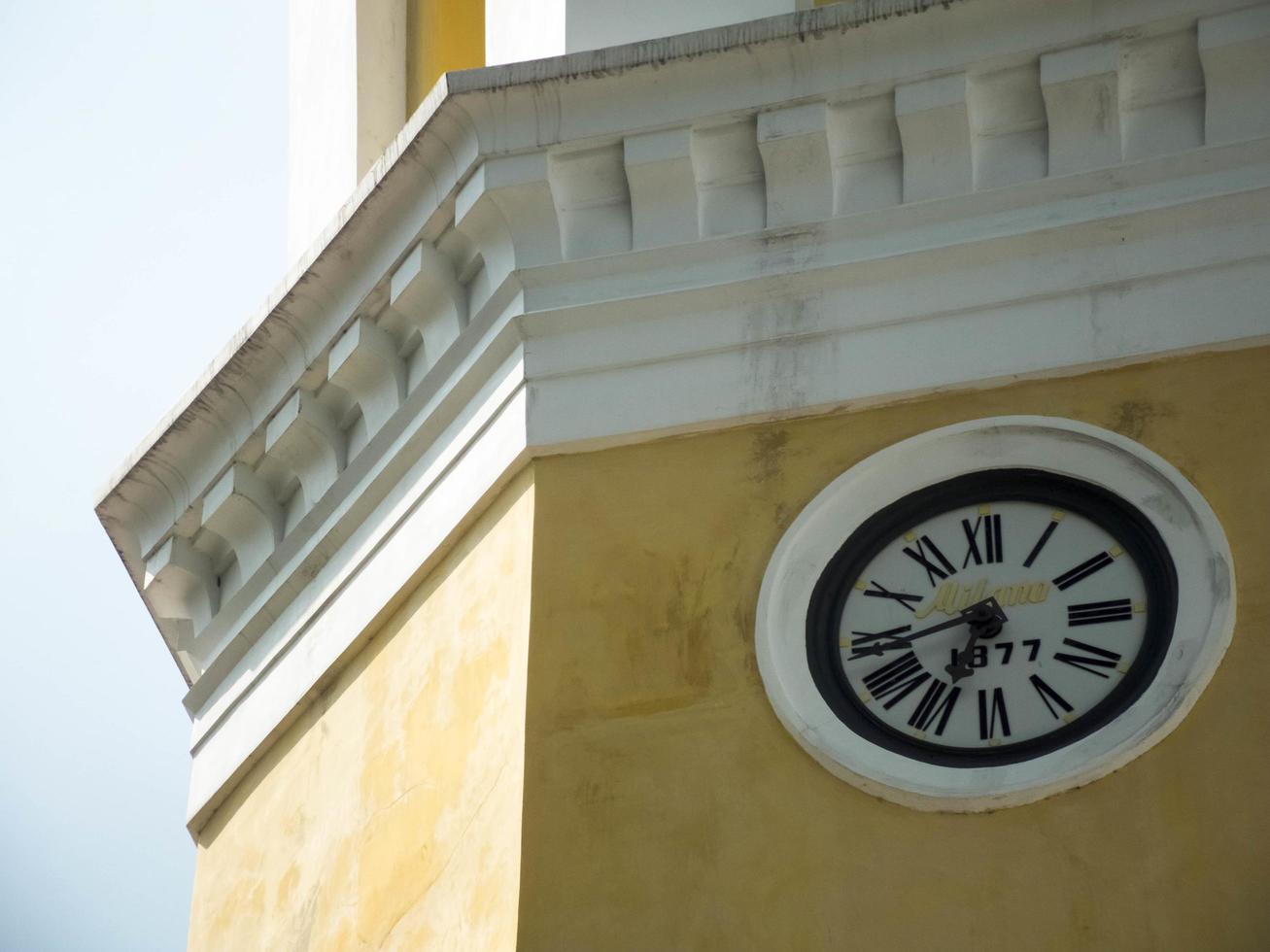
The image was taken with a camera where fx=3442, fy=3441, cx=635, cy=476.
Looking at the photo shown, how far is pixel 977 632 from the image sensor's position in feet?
36.5

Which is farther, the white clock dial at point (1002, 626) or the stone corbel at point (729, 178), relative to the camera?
the stone corbel at point (729, 178)

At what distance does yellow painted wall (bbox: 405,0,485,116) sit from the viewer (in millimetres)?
14555

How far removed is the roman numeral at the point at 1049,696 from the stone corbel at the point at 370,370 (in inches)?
113

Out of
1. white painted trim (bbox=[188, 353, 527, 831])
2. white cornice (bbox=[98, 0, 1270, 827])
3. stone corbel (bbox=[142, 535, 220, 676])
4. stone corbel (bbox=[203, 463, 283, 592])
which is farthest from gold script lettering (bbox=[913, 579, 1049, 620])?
stone corbel (bbox=[142, 535, 220, 676])

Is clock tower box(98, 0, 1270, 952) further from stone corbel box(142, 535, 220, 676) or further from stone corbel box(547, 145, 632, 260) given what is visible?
stone corbel box(142, 535, 220, 676)

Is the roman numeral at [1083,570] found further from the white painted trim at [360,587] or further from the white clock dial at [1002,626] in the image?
the white painted trim at [360,587]

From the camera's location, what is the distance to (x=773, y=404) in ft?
38.5

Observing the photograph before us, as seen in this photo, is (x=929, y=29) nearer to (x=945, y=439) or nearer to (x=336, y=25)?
(x=945, y=439)

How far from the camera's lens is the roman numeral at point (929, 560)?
37.2ft

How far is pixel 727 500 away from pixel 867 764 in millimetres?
1176

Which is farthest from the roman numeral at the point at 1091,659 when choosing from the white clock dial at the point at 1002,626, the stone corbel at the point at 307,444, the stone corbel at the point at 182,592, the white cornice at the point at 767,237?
the stone corbel at the point at 182,592

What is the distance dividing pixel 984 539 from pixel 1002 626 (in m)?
0.36

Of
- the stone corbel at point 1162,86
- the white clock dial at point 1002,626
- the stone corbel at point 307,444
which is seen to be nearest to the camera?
the white clock dial at point 1002,626

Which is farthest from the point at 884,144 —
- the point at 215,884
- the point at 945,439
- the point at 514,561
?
the point at 215,884
